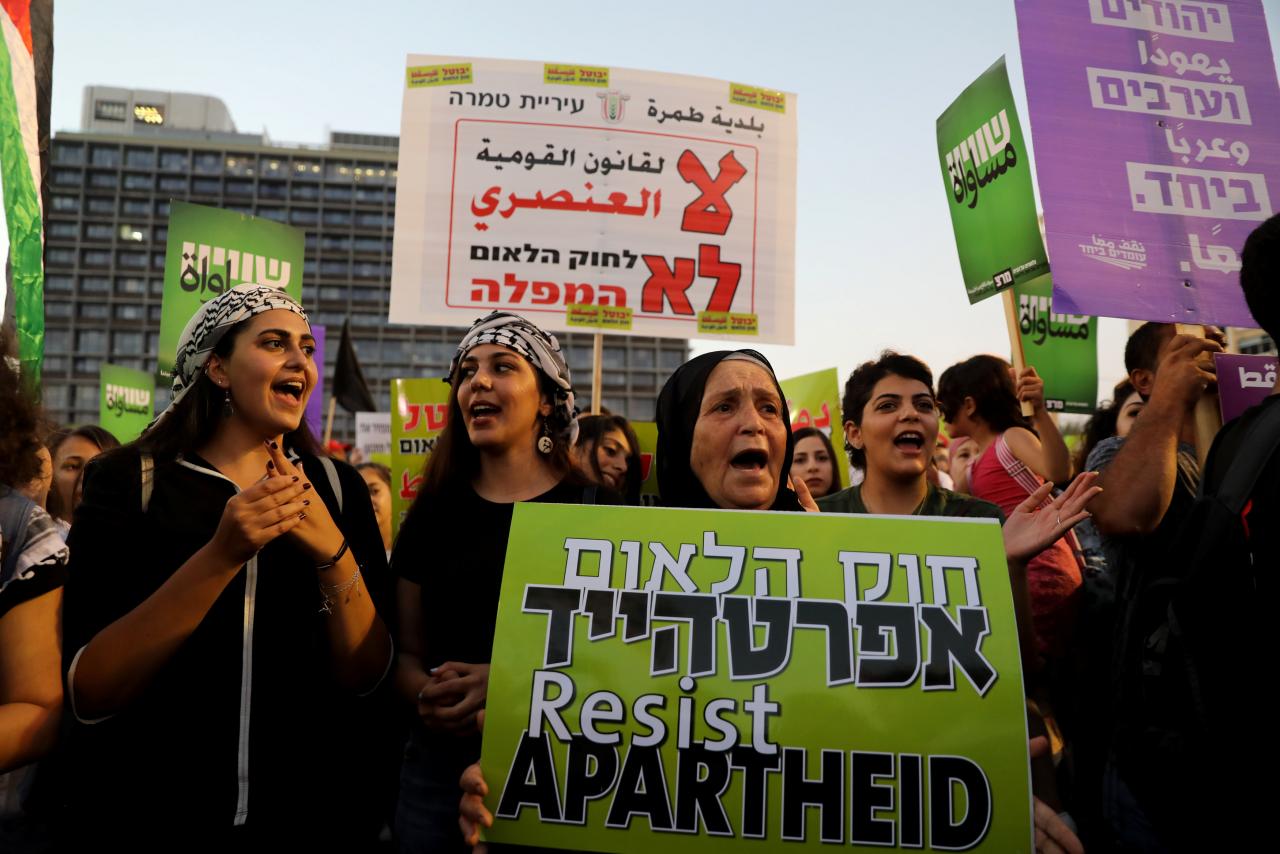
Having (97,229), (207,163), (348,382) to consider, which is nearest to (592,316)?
(348,382)

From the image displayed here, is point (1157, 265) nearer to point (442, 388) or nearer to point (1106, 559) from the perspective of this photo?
point (1106, 559)

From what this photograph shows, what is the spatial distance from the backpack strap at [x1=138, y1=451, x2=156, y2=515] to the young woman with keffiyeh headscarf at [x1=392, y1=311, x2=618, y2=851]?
61 cm

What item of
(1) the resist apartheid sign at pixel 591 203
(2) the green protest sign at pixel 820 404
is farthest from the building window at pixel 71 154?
(2) the green protest sign at pixel 820 404

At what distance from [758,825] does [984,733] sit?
39 centimetres

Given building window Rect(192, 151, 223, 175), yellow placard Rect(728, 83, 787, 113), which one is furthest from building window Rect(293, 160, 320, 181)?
yellow placard Rect(728, 83, 787, 113)

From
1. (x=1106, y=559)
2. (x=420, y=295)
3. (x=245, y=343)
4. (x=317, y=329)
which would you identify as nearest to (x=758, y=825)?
(x=245, y=343)

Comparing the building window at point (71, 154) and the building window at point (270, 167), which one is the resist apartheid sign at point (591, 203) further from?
the building window at point (71, 154)

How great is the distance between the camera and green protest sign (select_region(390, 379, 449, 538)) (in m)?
4.61

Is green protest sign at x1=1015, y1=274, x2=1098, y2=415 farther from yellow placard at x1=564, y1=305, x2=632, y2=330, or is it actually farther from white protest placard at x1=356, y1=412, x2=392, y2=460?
white protest placard at x1=356, y1=412, x2=392, y2=460

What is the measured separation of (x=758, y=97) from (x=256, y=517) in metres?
3.96

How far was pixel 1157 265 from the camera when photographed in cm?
265

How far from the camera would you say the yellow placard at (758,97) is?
4797mm

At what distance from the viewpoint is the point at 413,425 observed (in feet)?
15.8

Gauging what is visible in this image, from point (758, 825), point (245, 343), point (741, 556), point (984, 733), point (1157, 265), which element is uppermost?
point (1157, 265)
